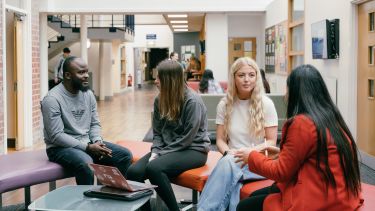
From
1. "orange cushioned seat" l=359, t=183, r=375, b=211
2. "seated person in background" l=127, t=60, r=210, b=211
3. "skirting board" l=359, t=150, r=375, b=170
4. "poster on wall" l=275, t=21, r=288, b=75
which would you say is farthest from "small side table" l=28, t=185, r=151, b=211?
"poster on wall" l=275, t=21, r=288, b=75

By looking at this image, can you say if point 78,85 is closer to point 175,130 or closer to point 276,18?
point 175,130

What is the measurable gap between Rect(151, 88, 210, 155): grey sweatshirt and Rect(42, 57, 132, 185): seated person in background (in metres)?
0.49

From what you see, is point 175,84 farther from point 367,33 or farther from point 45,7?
point 45,7

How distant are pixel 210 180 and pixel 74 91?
1.62 meters

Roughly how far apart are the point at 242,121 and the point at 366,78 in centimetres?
337

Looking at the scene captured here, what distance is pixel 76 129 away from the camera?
4602mm

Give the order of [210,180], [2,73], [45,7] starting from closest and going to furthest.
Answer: [210,180] < [2,73] < [45,7]

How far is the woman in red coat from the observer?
253cm

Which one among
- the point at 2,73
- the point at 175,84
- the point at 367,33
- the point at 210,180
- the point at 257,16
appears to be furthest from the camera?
the point at 257,16

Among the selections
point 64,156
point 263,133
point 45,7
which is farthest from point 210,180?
point 45,7

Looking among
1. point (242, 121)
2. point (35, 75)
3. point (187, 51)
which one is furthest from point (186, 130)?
point (187, 51)

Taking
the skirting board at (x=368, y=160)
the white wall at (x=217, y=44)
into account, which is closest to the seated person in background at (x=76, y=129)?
the skirting board at (x=368, y=160)

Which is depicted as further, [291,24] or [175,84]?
[291,24]

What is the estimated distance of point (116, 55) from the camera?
23031mm
